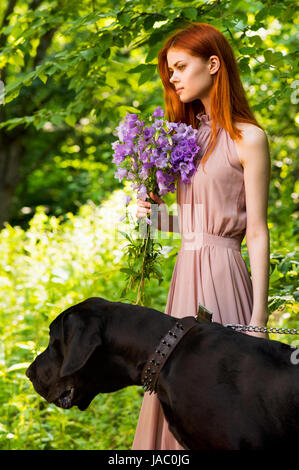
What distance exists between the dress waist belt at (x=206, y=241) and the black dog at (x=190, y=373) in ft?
1.48

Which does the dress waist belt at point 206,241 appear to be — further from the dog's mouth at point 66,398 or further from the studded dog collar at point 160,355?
the dog's mouth at point 66,398

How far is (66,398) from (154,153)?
0.96 m

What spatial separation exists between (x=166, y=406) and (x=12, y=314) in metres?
3.44

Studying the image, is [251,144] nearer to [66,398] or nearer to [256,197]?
[256,197]

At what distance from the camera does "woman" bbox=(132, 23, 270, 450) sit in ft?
7.25

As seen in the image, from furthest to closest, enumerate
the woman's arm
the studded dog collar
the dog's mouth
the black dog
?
the woman's arm < the dog's mouth < the studded dog collar < the black dog

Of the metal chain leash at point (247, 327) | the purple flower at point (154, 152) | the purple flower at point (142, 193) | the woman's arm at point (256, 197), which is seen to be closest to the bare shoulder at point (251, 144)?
the woman's arm at point (256, 197)

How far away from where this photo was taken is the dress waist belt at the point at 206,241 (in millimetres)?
2299

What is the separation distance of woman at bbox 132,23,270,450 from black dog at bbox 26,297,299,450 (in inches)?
13.0

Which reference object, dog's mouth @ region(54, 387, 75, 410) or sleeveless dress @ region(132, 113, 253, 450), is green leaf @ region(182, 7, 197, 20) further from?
dog's mouth @ region(54, 387, 75, 410)

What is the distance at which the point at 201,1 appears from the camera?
3.28m

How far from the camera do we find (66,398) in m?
1.96

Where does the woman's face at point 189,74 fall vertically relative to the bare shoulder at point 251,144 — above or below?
above

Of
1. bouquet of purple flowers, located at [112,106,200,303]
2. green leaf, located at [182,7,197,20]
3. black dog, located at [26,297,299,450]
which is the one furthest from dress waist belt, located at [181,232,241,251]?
green leaf, located at [182,7,197,20]
